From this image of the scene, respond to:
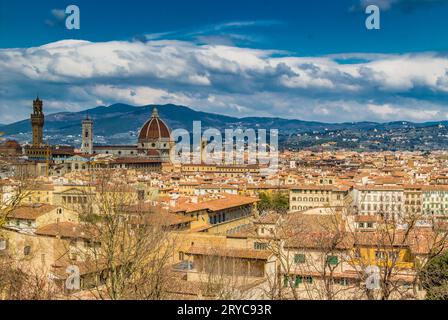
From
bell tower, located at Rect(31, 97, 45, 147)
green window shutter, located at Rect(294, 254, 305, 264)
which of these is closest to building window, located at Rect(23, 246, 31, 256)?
green window shutter, located at Rect(294, 254, 305, 264)

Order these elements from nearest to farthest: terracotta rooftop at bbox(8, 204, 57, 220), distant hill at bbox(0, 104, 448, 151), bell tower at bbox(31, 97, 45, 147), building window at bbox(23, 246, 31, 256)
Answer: building window at bbox(23, 246, 31, 256)
terracotta rooftop at bbox(8, 204, 57, 220)
bell tower at bbox(31, 97, 45, 147)
distant hill at bbox(0, 104, 448, 151)

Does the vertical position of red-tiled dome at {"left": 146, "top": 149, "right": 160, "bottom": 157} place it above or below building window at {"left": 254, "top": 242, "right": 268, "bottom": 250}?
above

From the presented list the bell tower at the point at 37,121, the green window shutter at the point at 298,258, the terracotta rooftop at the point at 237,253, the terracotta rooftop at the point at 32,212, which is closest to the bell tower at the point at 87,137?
the bell tower at the point at 37,121

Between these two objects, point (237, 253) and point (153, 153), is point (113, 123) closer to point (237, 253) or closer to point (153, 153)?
point (153, 153)

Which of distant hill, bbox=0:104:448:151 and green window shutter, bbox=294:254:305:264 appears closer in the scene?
green window shutter, bbox=294:254:305:264

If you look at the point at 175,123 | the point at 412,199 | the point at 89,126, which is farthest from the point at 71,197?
the point at 175,123

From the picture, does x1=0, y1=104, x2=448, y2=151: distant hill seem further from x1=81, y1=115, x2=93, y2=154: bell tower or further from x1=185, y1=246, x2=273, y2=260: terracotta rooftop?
x1=185, y1=246, x2=273, y2=260: terracotta rooftop

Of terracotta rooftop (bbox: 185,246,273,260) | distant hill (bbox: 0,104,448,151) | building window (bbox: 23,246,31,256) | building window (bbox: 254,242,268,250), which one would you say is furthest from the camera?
distant hill (bbox: 0,104,448,151)
